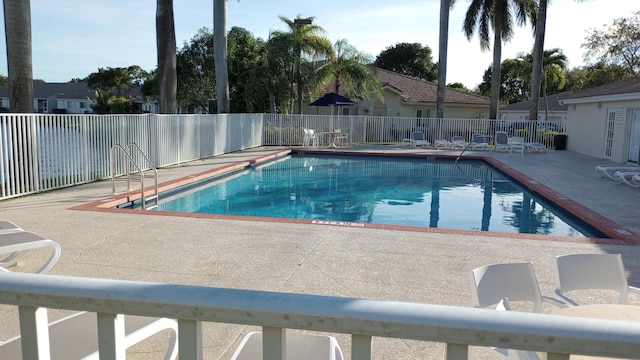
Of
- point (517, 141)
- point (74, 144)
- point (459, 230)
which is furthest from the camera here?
point (517, 141)

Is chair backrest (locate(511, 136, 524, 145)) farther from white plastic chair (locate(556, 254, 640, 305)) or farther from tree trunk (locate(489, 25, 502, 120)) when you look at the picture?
white plastic chair (locate(556, 254, 640, 305))

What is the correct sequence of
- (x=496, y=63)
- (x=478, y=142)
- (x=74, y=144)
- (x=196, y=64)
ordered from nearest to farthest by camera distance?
(x=74, y=144)
(x=478, y=142)
(x=496, y=63)
(x=196, y=64)

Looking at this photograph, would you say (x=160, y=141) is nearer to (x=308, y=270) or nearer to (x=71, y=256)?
(x=71, y=256)

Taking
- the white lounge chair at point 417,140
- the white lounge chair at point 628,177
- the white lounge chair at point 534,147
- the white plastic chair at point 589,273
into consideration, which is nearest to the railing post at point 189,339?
the white plastic chair at point 589,273

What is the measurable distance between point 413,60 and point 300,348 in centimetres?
5702

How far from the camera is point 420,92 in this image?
3441 centimetres

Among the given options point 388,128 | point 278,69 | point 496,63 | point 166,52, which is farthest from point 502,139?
point 166,52

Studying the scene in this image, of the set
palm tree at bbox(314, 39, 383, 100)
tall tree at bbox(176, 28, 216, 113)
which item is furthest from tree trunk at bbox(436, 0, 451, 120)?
tall tree at bbox(176, 28, 216, 113)

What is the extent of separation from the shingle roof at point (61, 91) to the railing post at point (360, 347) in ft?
240

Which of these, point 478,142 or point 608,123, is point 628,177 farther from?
point 478,142

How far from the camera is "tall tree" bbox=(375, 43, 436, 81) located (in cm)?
5606

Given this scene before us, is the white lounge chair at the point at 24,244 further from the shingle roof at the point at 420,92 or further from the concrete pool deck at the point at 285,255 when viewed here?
the shingle roof at the point at 420,92

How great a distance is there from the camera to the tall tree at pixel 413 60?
56.1 metres

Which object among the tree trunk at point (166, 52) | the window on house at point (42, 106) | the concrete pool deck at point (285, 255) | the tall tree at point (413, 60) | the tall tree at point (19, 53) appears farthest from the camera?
the window on house at point (42, 106)
